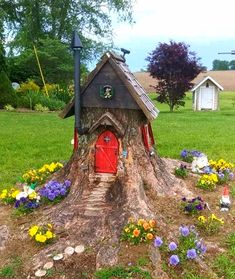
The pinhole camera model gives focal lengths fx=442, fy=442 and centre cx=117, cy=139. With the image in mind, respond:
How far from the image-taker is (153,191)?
6.80m

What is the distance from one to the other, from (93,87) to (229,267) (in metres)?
3.12

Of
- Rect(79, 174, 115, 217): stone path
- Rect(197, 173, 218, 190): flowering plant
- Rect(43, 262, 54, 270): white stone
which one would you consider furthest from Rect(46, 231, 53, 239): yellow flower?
Rect(197, 173, 218, 190): flowering plant

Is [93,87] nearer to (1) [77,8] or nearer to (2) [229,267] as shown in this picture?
(2) [229,267]

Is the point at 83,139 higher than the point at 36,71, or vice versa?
the point at 36,71

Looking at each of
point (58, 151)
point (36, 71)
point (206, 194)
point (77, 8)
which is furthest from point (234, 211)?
point (77, 8)

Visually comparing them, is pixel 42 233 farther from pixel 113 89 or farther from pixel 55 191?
pixel 113 89

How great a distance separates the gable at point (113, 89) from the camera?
21.1 feet

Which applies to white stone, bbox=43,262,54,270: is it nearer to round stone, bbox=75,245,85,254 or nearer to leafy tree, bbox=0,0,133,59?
round stone, bbox=75,245,85,254

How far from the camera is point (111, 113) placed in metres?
6.58

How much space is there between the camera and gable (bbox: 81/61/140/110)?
253 inches

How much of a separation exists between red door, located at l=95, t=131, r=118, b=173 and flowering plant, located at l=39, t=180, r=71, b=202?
560 millimetres

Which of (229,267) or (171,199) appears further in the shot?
(171,199)

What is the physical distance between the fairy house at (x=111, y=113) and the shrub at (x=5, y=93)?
16.9 m

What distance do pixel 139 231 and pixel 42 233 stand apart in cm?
127
